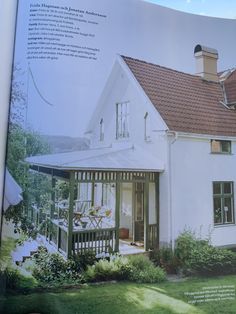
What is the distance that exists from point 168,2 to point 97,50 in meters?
0.38

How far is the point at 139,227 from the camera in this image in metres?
1.21

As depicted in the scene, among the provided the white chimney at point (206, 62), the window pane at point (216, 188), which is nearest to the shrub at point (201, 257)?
the window pane at point (216, 188)

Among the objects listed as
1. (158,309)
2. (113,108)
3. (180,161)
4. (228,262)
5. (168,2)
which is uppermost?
(168,2)

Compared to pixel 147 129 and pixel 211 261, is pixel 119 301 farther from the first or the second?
pixel 147 129

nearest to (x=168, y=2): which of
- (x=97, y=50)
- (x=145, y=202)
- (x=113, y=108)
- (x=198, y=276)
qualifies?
(x=97, y=50)

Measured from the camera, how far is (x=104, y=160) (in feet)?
3.86

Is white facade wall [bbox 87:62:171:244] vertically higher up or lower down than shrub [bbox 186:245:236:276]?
higher up

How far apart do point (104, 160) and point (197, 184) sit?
0.40 metres

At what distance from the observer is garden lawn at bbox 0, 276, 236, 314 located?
3.35 feet

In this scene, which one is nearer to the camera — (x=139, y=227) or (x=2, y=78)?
(x=2, y=78)

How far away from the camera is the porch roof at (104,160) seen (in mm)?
1091

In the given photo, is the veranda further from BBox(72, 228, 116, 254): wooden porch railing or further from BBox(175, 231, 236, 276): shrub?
BBox(175, 231, 236, 276): shrub

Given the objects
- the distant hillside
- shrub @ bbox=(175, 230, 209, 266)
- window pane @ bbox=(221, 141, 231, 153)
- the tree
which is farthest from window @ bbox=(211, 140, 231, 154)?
the tree

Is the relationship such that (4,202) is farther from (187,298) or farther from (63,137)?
(187,298)
